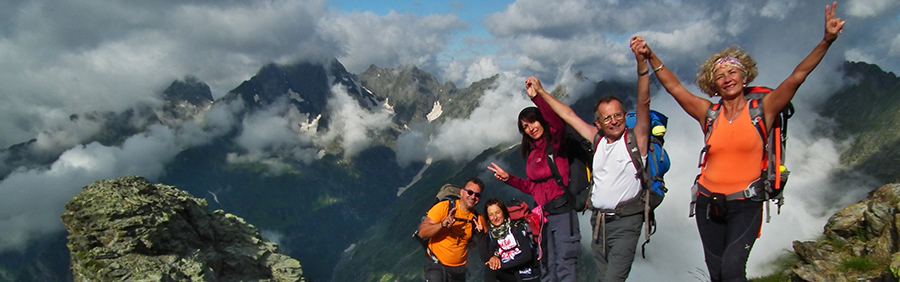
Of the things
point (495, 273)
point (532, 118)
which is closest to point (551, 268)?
point (495, 273)

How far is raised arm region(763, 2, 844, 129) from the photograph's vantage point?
4.68m

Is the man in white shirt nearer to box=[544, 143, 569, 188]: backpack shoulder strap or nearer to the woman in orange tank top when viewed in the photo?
the woman in orange tank top

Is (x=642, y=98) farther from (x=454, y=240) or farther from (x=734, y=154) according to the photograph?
(x=454, y=240)

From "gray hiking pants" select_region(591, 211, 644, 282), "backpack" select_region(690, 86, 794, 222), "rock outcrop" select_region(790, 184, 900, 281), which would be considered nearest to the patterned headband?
"backpack" select_region(690, 86, 794, 222)

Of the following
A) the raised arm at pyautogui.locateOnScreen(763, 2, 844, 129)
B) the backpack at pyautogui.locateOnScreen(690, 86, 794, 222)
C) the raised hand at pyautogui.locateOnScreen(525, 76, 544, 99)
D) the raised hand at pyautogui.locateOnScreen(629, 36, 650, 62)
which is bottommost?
the backpack at pyautogui.locateOnScreen(690, 86, 794, 222)

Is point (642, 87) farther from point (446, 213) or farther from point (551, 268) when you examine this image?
point (446, 213)

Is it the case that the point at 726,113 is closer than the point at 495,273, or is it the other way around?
the point at 726,113

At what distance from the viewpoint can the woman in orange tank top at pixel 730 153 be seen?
505cm

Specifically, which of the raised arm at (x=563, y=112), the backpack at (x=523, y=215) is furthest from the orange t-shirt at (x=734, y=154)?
the backpack at (x=523, y=215)

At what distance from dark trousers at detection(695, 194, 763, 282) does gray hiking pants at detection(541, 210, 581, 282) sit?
2.42 m

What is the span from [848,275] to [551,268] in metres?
6.00

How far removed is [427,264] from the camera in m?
9.93

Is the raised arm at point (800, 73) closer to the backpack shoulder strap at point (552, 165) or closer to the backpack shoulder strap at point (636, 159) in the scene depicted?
the backpack shoulder strap at point (636, 159)

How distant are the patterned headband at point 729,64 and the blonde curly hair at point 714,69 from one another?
3 centimetres
